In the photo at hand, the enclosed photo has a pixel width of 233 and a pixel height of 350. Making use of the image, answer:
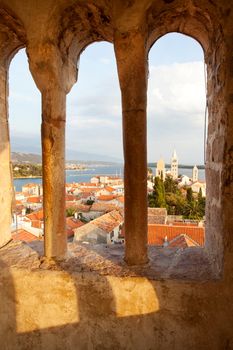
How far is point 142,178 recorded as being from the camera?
2.51 metres

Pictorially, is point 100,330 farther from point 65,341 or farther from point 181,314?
point 181,314

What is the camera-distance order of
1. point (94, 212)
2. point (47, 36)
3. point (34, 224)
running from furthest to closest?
point (94, 212) → point (34, 224) → point (47, 36)

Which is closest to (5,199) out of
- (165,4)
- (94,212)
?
(165,4)

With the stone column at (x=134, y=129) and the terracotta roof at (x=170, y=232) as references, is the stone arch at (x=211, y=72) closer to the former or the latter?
the stone column at (x=134, y=129)

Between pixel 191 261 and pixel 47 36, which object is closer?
pixel 47 36

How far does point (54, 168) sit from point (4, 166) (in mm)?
853

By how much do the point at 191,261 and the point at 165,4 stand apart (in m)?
2.32

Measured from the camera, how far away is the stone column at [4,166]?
3.15m

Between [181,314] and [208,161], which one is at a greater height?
[208,161]

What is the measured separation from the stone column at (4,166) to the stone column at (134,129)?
4.67 feet

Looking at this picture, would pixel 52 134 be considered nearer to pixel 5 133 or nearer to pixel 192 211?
pixel 5 133

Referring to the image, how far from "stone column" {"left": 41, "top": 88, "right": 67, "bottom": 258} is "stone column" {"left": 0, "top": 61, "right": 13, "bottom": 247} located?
28.6 inches

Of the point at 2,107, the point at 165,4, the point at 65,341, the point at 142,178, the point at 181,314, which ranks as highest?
the point at 165,4

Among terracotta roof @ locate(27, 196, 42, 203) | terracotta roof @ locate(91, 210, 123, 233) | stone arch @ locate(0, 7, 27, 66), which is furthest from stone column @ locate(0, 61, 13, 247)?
terracotta roof @ locate(27, 196, 42, 203)
